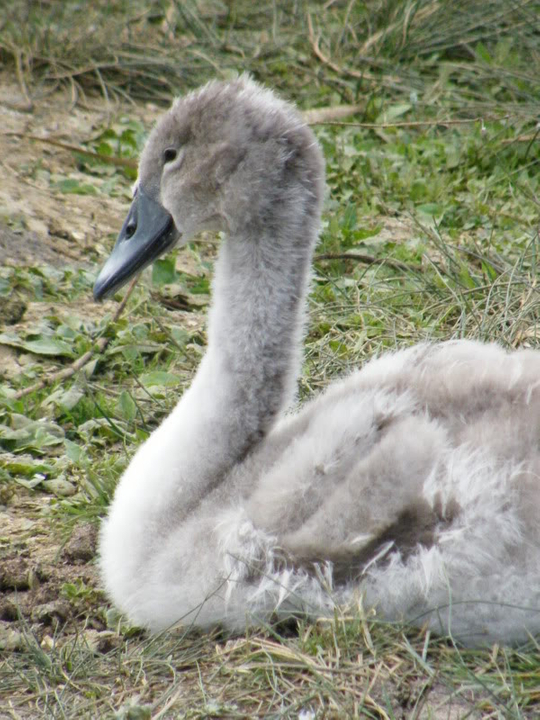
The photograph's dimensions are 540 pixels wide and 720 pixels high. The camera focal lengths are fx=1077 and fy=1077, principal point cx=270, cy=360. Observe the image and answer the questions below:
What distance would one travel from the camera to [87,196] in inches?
229

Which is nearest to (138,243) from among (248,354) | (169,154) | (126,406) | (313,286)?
(169,154)

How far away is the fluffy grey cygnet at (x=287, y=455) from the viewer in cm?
279

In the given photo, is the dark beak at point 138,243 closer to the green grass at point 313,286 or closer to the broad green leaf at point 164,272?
the green grass at point 313,286

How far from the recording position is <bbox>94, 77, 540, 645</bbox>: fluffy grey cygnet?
2789 millimetres

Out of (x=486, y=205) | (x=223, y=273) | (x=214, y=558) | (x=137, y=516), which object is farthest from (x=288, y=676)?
(x=486, y=205)

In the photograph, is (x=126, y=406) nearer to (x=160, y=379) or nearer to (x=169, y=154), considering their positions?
(x=160, y=379)

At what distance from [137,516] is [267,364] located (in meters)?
0.58

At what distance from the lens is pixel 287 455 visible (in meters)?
3.01

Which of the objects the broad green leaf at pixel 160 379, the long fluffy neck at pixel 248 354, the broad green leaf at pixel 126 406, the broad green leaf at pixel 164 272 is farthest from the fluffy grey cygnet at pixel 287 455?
the broad green leaf at pixel 164 272

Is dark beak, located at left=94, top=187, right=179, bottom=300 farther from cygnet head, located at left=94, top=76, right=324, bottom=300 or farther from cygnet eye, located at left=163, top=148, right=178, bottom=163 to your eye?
cygnet eye, located at left=163, top=148, right=178, bottom=163

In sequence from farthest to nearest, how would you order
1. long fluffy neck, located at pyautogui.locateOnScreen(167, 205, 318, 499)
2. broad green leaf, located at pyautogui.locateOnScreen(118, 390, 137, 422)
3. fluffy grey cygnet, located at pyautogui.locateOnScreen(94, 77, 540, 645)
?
broad green leaf, located at pyautogui.locateOnScreen(118, 390, 137, 422)
long fluffy neck, located at pyautogui.locateOnScreen(167, 205, 318, 499)
fluffy grey cygnet, located at pyautogui.locateOnScreen(94, 77, 540, 645)

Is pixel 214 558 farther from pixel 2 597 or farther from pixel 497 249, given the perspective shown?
pixel 497 249

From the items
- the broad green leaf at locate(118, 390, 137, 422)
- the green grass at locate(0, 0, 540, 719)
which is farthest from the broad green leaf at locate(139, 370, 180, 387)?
the broad green leaf at locate(118, 390, 137, 422)

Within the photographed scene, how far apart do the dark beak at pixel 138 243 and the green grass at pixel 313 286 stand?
77cm
